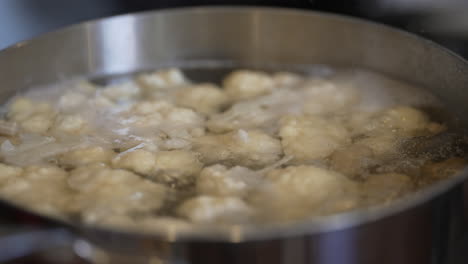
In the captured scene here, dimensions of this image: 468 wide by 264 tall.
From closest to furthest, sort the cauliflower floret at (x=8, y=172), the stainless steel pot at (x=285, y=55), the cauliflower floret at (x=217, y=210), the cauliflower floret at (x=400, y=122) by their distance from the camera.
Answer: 1. the stainless steel pot at (x=285, y=55)
2. the cauliflower floret at (x=217, y=210)
3. the cauliflower floret at (x=8, y=172)
4. the cauliflower floret at (x=400, y=122)

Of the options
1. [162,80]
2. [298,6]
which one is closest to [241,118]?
[162,80]

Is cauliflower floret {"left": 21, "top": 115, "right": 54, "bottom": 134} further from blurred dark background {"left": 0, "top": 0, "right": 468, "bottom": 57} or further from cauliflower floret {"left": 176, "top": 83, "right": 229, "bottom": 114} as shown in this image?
blurred dark background {"left": 0, "top": 0, "right": 468, "bottom": 57}

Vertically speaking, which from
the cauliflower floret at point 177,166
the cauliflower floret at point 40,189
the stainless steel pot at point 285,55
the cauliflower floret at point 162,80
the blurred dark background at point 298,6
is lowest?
the cauliflower floret at point 40,189

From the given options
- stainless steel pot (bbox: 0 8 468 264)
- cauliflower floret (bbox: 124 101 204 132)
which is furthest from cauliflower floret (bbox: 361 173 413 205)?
cauliflower floret (bbox: 124 101 204 132)

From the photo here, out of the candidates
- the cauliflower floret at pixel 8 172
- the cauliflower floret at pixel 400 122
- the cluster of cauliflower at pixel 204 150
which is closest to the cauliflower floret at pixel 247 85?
the cluster of cauliflower at pixel 204 150

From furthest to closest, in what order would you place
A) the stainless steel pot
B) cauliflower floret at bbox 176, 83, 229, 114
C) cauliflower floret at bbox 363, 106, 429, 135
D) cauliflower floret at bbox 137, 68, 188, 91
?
cauliflower floret at bbox 137, 68, 188, 91 → cauliflower floret at bbox 176, 83, 229, 114 → cauliflower floret at bbox 363, 106, 429, 135 → the stainless steel pot

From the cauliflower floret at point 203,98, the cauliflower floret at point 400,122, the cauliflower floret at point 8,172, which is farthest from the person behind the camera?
the cauliflower floret at point 203,98

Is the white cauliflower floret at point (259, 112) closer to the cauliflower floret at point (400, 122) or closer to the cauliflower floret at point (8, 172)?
the cauliflower floret at point (400, 122)
